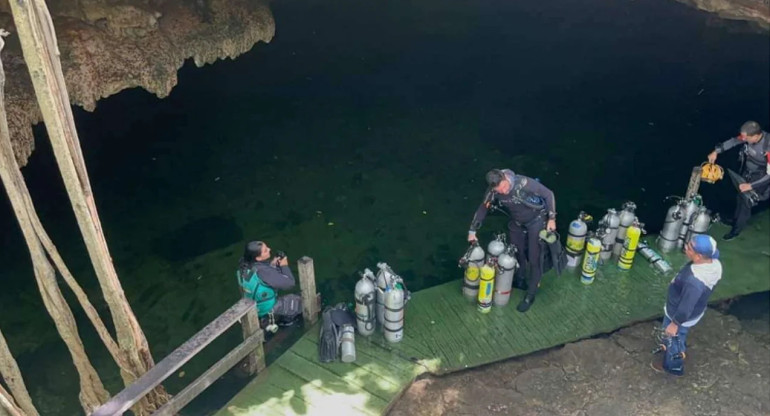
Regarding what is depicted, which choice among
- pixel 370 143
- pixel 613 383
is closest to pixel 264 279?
pixel 613 383

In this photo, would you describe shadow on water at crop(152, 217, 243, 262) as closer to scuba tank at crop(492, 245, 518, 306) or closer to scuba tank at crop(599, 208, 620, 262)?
scuba tank at crop(492, 245, 518, 306)

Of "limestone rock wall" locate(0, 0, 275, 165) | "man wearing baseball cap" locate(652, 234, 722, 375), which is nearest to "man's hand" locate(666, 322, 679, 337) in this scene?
"man wearing baseball cap" locate(652, 234, 722, 375)

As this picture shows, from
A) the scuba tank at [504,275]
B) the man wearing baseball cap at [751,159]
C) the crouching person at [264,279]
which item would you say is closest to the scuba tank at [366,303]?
the crouching person at [264,279]

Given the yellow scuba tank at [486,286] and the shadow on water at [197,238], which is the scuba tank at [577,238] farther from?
the shadow on water at [197,238]

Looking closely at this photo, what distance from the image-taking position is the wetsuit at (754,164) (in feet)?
27.4

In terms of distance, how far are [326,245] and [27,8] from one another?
5682 millimetres

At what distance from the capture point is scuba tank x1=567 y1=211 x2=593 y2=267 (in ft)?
26.3

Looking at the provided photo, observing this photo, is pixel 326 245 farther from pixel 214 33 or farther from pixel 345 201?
pixel 214 33

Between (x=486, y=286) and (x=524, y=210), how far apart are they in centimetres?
101

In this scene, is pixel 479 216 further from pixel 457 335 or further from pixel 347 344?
pixel 347 344

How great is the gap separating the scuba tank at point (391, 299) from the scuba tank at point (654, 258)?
3565 mm

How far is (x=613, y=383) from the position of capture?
6973 millimetres

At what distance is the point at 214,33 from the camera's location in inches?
370

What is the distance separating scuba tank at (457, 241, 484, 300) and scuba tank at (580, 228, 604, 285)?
141cm
